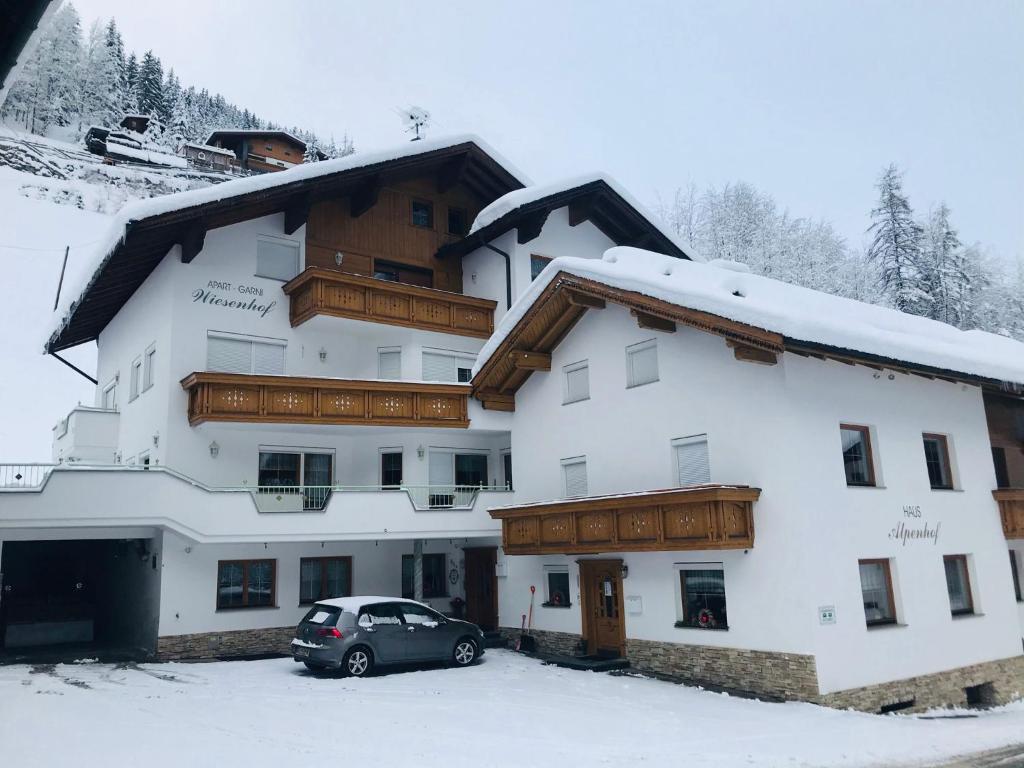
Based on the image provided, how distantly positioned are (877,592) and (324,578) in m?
14.2

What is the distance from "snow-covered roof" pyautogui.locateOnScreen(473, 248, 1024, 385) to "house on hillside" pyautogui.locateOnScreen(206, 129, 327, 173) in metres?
67.9

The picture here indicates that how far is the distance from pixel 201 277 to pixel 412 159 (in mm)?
7520

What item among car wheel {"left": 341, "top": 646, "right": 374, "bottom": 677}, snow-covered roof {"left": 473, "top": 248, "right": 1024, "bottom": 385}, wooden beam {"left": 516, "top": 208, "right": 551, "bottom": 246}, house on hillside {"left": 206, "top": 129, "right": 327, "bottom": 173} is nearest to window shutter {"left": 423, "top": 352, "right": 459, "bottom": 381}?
snow-covered roof {"left": 473, "top": 248, "right": 1024, "bottom": 385}

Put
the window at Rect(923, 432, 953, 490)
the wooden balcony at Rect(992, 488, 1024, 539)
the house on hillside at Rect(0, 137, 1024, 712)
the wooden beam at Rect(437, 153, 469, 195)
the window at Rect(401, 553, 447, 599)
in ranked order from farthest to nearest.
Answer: the wooden beam at Rect(437, 153, 469, 195)
the window at Rect(401, 553, 447, 599)
the wooden balcony at Rect(992, 488, 1024, 539)
the window at Rect(923, 432, 953, 490)
the house on hillside at Rect(0, 137, 1024, 712)

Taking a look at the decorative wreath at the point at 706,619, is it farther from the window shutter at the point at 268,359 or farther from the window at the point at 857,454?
the window shutter at the point at 268,359

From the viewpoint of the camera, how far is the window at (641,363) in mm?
18859

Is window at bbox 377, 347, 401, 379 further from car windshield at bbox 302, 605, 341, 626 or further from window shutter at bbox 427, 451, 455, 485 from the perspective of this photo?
car windshield at bbox 302, 605, 341, 626

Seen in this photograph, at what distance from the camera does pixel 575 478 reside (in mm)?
20984

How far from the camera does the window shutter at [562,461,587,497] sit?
20672 mm

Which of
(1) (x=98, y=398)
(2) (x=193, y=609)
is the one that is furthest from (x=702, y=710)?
(1) (x=98, y=398)

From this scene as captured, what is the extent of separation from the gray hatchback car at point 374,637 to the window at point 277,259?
10919 mm

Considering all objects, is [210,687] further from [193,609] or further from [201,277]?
[201,277]

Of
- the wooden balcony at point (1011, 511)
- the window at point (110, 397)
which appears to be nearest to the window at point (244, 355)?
the window at point (110, 397)

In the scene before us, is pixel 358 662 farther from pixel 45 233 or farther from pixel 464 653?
pixel 45 233
